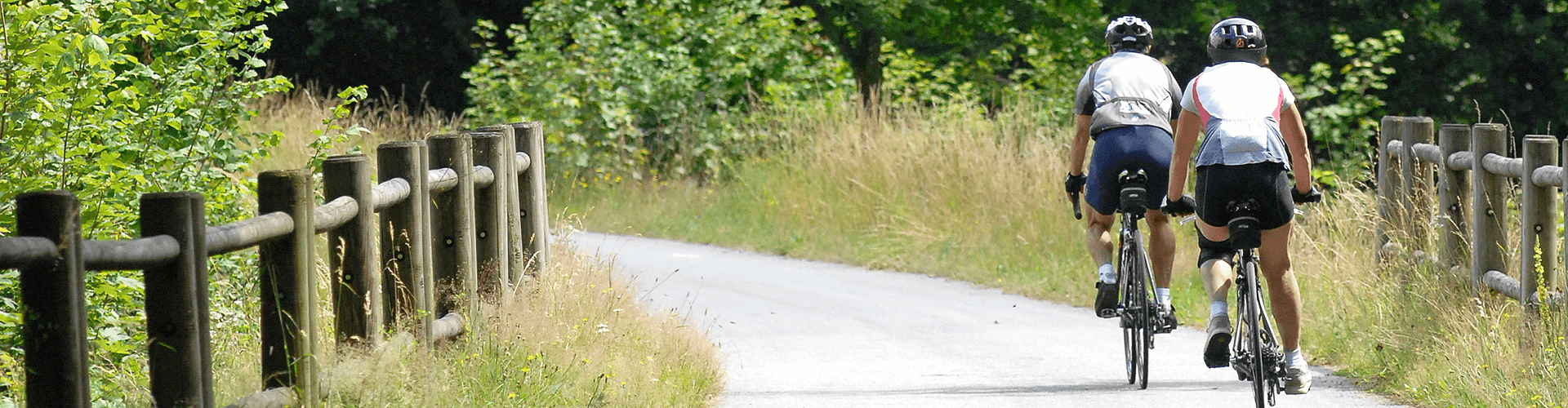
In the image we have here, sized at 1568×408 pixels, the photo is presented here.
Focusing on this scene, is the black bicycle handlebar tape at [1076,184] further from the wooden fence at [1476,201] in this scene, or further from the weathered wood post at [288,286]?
the weathered wood post at [288,286]

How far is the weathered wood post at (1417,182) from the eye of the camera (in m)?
8.38

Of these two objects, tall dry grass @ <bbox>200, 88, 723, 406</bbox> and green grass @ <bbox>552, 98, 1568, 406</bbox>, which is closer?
tall dry grass @ <bbox>200, 88, 723, 406</bbox>

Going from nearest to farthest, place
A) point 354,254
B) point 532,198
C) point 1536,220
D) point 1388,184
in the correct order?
point 354,254 → point 1536,220 → point 532,198 → point 1388,184

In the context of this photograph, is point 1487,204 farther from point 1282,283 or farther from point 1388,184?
point 1282,283

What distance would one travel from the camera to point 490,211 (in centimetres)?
727

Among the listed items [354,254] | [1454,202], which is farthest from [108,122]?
[1454,202]

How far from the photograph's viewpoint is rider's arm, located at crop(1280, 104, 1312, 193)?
6219 millimetres

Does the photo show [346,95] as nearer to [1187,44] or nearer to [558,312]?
[558,312]

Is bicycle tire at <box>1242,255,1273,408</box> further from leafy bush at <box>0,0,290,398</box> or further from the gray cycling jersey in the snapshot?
leafy bush at <box>0,0,290,398</box>

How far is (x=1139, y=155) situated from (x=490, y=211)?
2951 millimetres

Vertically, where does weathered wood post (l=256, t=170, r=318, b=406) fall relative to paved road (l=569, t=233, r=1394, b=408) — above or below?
above

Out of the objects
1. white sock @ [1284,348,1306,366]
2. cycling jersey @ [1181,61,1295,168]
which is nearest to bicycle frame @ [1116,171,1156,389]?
white sock @ [1284,348,1306,366]

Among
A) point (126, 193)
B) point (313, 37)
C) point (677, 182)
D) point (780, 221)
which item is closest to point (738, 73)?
point (677, 182)

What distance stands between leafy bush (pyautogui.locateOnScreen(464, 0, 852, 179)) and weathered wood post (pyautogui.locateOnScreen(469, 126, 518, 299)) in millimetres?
9980
